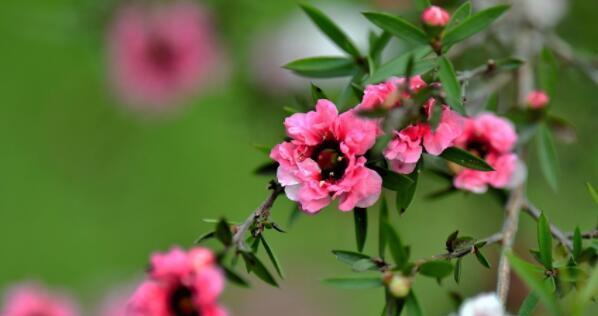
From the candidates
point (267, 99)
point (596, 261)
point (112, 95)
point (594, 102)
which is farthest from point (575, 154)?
point (112, 95)

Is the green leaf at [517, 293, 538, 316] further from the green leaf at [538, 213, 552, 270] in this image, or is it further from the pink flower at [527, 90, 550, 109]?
the pink flower at [527, 90, 550, 109]

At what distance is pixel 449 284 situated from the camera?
1354 mm

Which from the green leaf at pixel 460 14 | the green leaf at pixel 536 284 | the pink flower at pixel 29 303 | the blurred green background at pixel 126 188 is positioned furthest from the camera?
the blurred green background at pixel 126 188

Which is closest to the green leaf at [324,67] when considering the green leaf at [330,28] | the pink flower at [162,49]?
the green leaf at [330,28]

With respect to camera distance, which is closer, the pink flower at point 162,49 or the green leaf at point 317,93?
the green leaf at point 317,93

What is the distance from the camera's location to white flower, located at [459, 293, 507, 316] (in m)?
0.45

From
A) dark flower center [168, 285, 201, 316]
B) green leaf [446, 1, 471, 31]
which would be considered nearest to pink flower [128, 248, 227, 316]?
dark flower center [168, 285, 201, 316]

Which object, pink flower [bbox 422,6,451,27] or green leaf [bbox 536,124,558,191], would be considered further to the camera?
green leaf [bbox 536,124,558,191]

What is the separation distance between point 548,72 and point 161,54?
67 centimetres

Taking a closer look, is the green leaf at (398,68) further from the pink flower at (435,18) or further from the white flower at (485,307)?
the white flower at (485,307)

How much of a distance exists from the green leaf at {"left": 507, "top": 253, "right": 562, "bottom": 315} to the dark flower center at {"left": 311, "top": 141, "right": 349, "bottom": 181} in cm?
11

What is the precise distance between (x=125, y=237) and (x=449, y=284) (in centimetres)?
75

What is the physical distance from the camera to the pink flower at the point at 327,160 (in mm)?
482

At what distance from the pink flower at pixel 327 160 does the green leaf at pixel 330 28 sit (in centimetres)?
12
